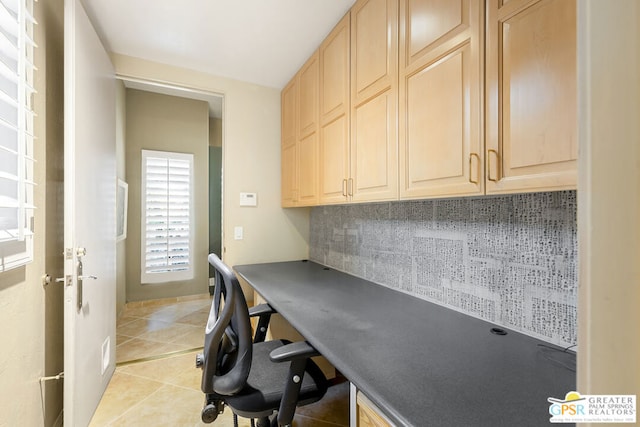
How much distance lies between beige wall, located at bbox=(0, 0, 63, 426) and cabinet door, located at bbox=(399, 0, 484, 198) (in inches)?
64.2

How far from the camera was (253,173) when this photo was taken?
2666 millimetres

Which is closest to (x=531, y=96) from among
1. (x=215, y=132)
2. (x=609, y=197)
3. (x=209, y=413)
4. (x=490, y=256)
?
(x=490, y=256)

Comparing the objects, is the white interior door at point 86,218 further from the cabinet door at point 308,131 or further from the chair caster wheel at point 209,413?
the cabinet door at point 308,131

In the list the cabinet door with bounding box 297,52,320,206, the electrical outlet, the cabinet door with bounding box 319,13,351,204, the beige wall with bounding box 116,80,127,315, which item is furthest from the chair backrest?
the beige wall with bounding box 116,80,127,315

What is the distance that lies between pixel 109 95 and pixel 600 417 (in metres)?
2.62

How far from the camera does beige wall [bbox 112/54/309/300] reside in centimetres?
255

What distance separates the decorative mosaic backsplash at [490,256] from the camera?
976 millimetres

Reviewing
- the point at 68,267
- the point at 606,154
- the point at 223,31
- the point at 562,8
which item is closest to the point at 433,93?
the point at 562,8

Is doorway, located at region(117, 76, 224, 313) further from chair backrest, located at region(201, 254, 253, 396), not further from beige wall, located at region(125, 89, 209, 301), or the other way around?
chair backrest, located at region(201, 254, 253, 396)

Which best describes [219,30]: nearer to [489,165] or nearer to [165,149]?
[489,165]

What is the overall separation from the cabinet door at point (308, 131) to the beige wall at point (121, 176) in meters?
2.08

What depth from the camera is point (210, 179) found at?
409cm

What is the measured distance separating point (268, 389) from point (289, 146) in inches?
74.6

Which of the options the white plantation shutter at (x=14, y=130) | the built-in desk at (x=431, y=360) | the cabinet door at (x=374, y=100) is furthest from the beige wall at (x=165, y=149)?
the cabinet door at (x=374, y=100)
